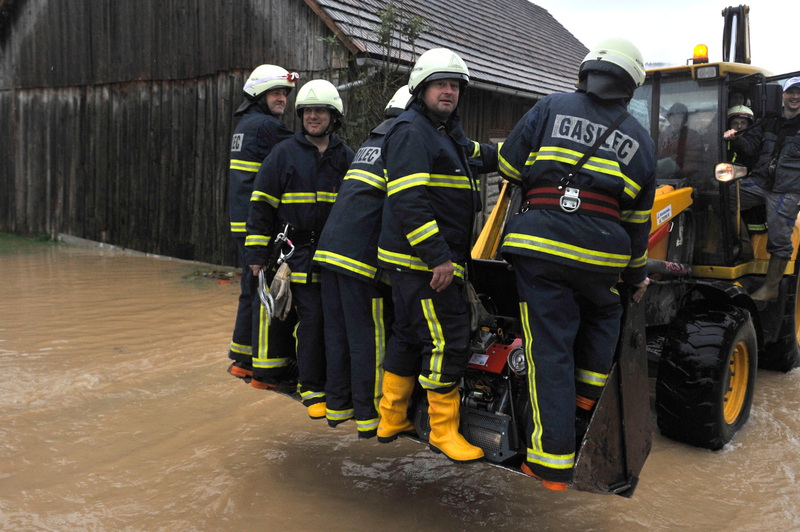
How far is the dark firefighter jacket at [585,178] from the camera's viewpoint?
3.00 metres

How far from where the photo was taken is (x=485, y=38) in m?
14.5

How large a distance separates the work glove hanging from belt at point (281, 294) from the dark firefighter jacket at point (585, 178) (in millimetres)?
1413

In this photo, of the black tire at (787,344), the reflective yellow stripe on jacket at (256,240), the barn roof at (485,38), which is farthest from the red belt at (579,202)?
the barn roof at (485,38)

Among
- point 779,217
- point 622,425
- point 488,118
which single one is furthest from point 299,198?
point 488,118

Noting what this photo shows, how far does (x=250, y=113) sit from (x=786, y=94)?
14.3 ft

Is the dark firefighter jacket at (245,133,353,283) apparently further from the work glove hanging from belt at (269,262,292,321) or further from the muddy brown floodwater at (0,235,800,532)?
the muddy brown floodwater at (0,235,800,532)

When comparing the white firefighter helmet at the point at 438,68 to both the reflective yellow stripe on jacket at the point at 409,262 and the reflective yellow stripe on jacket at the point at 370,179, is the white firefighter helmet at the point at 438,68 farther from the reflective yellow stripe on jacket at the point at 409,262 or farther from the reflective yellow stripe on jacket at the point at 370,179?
the reflective yellow stripe on jacket at the point at 409,262

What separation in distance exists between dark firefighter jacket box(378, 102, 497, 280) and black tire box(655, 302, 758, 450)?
1.90 meters

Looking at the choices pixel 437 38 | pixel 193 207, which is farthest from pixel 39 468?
pixel 437 38

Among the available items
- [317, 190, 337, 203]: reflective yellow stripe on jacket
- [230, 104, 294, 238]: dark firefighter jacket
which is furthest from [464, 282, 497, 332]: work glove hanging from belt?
[230, 104, 294, 238]: dark firefighter jacket

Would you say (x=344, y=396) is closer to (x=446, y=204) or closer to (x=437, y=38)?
(x=446, y=204)

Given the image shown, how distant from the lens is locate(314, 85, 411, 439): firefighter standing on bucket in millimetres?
3594

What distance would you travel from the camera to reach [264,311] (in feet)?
13.5

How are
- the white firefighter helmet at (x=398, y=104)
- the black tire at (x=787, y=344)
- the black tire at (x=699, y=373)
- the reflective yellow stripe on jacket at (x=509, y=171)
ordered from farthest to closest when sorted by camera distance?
the black tire at (x=787, y=344)
the black tire at (x=699, y=373)
the white firefighter helmet at (x=398, y=104)
the reflective yellow stripe on jacket at (x=509, y=171)
